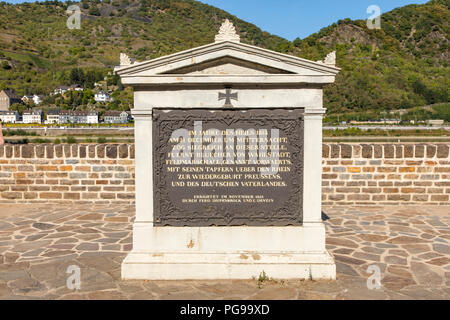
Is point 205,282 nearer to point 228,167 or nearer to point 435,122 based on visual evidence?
point 228,167

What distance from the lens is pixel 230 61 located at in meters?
4.02

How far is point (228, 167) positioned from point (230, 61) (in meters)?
1.11

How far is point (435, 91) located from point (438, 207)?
6115 centimetres

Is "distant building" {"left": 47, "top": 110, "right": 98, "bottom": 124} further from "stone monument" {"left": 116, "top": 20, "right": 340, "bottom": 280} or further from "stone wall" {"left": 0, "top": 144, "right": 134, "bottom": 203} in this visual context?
"stone monument" {"left": 116, "top": 20, "right": 340, "bottom": 280}

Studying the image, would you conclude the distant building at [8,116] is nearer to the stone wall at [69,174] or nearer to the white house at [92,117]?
the white house at [92,117]

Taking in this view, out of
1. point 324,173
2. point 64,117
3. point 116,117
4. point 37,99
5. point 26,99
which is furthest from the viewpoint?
point 37,99

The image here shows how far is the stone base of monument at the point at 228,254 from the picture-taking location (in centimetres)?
403

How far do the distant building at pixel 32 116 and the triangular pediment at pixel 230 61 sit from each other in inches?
3222

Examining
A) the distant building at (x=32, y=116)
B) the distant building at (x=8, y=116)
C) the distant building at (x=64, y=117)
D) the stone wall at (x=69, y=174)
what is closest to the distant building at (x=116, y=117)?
the distant building at (x=64, y=117)

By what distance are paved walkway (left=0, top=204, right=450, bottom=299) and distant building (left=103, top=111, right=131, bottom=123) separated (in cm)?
6611

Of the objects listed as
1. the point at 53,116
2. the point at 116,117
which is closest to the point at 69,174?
the point at 116,117

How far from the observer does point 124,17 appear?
13225 centimetres
